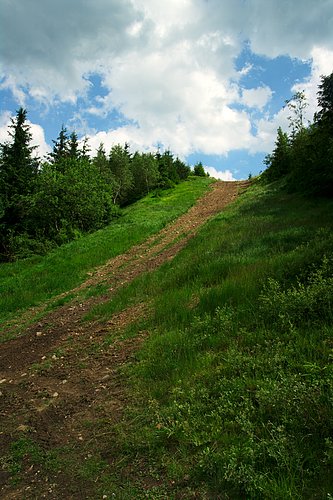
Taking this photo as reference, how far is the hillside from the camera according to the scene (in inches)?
147

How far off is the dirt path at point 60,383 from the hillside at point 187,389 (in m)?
0.03

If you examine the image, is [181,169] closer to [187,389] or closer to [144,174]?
[144,174]

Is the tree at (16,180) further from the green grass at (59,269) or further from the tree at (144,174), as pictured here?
the tree at (144,174)

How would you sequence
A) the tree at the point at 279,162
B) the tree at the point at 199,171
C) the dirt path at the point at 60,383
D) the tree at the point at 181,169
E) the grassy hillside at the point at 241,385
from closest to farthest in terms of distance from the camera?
the grassy hillside at the point at 241,385 < the dirt path at the point at 60,383 < the tree at the point at 279,162 < the tree at the point at 181,169 < the tree at the point at 199,171

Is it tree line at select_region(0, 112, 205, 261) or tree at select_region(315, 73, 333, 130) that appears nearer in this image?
tree at select_region(315, 73, 333, 130)

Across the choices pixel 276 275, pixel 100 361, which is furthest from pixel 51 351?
pixel 276 275

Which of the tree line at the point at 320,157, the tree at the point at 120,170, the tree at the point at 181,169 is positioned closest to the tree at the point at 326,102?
the tree line at the point at 320,157

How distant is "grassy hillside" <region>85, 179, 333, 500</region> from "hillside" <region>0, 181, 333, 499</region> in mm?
19

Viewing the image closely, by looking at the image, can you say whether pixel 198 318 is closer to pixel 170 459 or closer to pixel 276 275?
pixel 276 275

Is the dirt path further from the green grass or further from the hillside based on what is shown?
the green grass

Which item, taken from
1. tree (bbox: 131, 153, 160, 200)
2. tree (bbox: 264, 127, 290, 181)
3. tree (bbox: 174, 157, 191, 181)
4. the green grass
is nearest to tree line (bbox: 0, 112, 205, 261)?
the green grass

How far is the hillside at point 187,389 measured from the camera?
147 inches

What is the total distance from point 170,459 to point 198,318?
3.38m

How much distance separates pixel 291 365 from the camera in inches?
193
